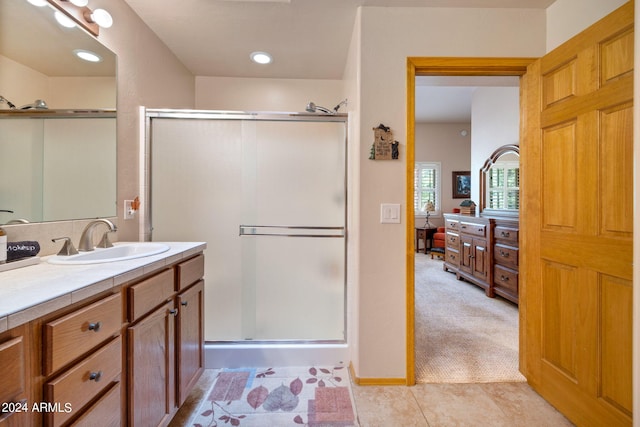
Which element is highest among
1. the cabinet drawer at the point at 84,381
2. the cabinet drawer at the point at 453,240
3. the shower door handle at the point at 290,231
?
the shower door handle at the point at 290,231

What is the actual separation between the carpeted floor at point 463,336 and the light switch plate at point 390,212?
106 cm

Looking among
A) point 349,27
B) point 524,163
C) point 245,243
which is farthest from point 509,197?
point 245,243

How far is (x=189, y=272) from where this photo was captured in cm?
152

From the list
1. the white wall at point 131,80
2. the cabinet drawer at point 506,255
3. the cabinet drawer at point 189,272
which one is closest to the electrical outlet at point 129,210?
the white wall at point 131,80

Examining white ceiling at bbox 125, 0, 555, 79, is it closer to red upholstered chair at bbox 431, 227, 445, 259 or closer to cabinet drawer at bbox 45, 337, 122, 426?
cabinet drawer at bbox 45, 337, 122, 426

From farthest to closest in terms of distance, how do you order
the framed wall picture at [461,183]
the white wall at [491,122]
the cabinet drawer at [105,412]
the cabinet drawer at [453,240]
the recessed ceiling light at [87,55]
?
the framed wall picture at [461,183] → the cabinet drawer at [453,240] → the white wall at [491,122] → the recessed ceiling light at [87,55] → the cabinet drawer at [105,412]

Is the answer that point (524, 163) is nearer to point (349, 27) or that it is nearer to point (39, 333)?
point (349, 27)

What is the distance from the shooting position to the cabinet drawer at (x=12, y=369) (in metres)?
0.63

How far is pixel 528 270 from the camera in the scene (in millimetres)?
1771

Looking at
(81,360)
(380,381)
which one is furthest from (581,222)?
(81,360)

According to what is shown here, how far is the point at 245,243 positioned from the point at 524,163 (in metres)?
1.95

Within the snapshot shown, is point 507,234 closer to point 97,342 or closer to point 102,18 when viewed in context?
point 97,342

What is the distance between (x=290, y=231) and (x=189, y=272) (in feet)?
2.67

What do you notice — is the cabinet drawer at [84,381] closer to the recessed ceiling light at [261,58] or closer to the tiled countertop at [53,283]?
the tiled countertop at [53,283]
